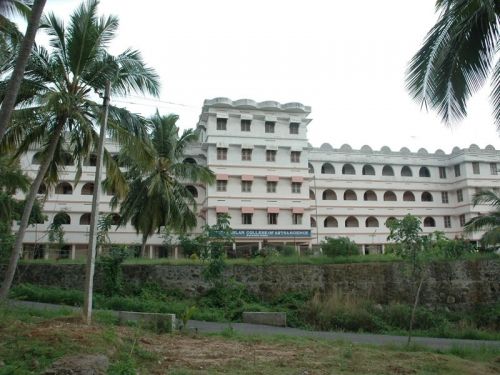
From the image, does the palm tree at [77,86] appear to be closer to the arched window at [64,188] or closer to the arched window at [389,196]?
the arched window at [64,188]

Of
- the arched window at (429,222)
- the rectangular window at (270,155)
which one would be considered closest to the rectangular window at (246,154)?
the rectangular window at (270,155)

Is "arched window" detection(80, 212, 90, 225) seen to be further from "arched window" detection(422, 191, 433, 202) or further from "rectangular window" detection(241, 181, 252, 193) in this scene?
"arched window" detection(422, 191, 433, 202)

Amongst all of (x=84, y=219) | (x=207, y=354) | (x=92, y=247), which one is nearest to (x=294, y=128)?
(x=84, y=219)

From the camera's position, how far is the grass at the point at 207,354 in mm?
7562

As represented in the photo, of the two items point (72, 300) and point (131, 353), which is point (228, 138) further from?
point (131, 353)

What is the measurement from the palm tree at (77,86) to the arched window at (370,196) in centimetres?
3386

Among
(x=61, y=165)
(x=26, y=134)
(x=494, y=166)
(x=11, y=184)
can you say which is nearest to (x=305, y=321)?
(x=61, y=165)

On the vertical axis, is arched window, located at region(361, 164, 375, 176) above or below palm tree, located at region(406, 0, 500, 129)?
above

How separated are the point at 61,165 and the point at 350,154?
3271cm

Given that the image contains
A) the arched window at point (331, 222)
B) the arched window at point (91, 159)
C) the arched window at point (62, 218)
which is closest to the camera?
the arched window at point (91, 159)

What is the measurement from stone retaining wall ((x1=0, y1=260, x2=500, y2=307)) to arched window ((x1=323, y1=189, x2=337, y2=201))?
22129 mm

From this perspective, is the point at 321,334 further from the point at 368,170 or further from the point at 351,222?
the point at 368,170

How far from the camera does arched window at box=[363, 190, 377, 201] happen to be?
4556 centimetres

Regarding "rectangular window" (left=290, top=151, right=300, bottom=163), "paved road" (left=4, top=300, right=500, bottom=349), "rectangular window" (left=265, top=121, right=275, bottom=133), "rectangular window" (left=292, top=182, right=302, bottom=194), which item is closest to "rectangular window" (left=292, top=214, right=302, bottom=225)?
"rectangular window" (left=292, top=182, right=302, bottom=194)
